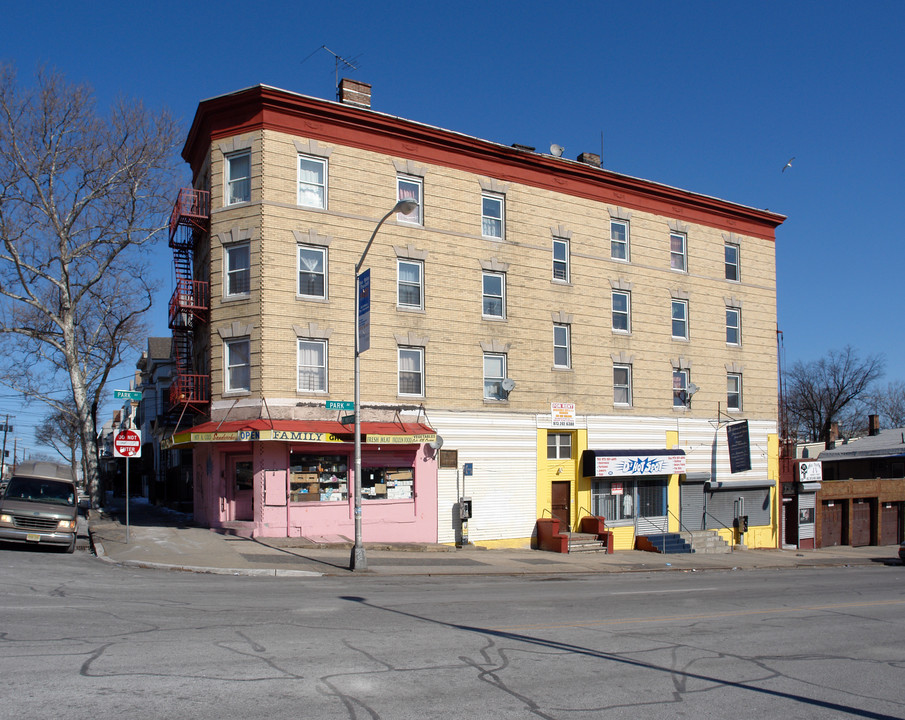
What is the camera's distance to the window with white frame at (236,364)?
23.2m

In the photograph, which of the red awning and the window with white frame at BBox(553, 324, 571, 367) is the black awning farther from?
the red awning

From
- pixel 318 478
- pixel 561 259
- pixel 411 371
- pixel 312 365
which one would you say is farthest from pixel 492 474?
pixel 561 259

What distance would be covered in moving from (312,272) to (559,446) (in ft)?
36.0

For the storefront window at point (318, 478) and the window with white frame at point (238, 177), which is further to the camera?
the window with white frame at point (238, 177)


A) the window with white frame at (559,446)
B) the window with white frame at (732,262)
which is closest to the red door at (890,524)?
the window with white frame at (732,262)

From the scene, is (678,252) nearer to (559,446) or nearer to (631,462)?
(631,462)

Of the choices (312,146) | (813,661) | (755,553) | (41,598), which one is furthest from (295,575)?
(755,553)

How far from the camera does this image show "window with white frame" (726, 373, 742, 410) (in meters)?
33.2

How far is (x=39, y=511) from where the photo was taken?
61.6ft

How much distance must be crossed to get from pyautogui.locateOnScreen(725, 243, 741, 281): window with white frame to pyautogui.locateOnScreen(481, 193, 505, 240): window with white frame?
12026mm

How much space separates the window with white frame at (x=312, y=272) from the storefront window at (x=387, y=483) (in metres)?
5.71

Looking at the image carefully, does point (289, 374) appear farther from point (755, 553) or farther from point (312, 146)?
point (755, 553)

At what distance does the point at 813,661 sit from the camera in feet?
33.3

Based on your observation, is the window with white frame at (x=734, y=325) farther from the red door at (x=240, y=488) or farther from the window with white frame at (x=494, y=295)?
the red door at (x=240, y=488)
